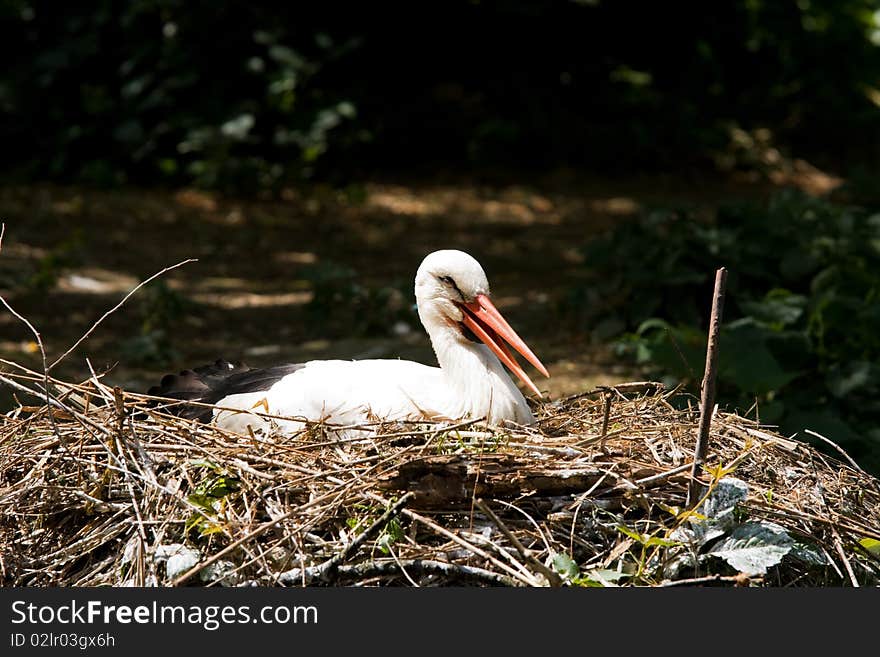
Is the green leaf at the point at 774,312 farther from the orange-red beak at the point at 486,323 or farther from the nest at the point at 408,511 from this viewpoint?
the nest at the point at 408,511

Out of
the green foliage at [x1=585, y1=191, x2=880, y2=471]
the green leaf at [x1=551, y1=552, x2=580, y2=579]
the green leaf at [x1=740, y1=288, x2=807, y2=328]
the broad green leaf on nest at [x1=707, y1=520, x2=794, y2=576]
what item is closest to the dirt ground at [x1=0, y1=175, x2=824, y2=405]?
the green foliage at [x1=585, y1=191, x2=880, y2=471]

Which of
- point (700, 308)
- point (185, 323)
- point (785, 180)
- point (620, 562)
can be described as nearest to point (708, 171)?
point (785, 180)

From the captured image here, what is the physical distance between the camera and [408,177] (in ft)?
41.9

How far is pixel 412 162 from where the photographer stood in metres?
13.0

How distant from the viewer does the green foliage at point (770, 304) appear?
604cm

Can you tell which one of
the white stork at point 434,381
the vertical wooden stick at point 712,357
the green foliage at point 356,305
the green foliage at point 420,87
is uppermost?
the green foliage at point 420,87

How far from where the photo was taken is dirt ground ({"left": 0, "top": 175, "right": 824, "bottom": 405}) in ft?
25.5

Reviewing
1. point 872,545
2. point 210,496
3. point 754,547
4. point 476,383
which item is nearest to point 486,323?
point 476,383

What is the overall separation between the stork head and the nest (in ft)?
1.90

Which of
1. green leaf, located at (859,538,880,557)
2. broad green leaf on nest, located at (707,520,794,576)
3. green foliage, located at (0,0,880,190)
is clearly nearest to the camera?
broad green leaf on nest, located at (707,520,794,576)

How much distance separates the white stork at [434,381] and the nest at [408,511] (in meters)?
0.29

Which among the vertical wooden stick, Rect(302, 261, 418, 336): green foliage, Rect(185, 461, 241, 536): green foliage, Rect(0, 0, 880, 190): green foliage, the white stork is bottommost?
Rect(302, 261, 418, 336): green foliage

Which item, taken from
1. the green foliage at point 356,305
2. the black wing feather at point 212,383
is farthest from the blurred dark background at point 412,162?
the black wing feather at point 212,383

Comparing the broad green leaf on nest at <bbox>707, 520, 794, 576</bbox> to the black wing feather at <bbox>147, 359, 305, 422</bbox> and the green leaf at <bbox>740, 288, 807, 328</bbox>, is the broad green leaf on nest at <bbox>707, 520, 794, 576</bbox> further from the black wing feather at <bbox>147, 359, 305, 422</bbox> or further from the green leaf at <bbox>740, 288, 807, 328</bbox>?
the green leaf at <bbox>740, 288, 807, 328</bbox>
